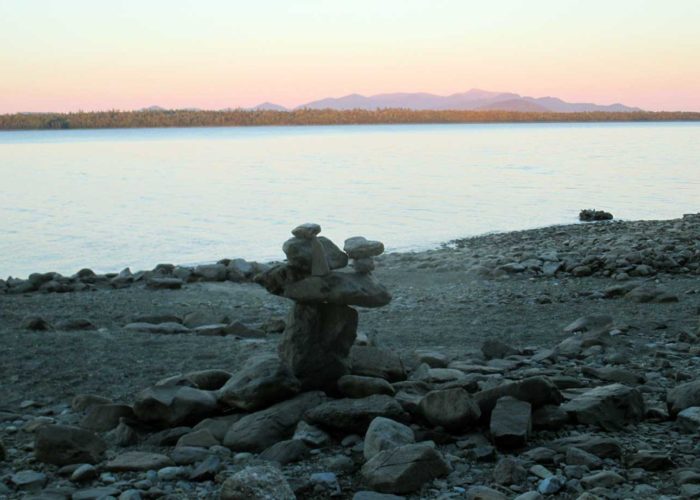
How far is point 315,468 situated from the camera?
17.6 feet

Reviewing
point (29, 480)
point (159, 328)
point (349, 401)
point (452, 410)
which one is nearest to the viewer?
point (29, 480)

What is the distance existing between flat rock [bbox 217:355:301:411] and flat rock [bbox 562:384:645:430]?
6.35 ft

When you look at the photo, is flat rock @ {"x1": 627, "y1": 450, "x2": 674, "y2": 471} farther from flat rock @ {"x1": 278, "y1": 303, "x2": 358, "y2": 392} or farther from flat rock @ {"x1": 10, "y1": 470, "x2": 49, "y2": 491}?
flat rock @ {"x1": 10, "y1": 470, "x2": 49, "y2": 491}

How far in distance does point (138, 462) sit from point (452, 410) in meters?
2.03

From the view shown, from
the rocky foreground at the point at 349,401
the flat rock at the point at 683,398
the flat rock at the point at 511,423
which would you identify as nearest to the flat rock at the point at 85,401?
the rocky foreground at the point at 349,401

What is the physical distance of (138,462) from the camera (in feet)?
18.0

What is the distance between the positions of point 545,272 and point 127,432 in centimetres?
899

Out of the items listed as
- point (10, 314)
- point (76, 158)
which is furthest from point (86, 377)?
point (76, 158)

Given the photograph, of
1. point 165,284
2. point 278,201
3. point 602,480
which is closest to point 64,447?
point 602,480

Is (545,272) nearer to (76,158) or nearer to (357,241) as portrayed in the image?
(357,241)

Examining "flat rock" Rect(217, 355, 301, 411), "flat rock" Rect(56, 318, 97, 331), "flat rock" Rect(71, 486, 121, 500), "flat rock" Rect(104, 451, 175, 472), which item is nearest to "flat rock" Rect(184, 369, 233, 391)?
"flat rock" Rect(217, 355, 301, 411)

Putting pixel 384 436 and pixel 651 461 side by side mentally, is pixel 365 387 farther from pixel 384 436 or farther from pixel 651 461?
pixel 651 461

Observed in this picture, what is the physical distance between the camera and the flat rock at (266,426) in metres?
5.75

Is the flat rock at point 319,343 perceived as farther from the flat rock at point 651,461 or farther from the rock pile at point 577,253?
the rock pile at point 577,253
